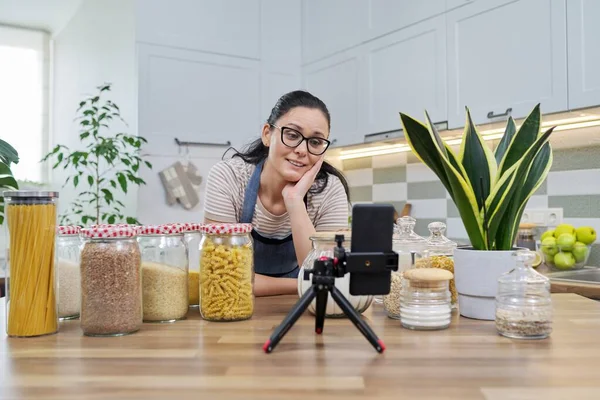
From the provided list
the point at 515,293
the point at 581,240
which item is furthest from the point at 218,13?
the point at 515,293

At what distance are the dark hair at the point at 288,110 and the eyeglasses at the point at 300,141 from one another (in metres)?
0.08

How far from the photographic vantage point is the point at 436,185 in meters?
3.00

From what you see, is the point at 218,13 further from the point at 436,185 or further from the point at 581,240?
the point at 581,240

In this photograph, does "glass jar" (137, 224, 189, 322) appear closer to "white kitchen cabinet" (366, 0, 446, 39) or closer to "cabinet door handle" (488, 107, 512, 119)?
"cabinet door handle" (488, 107, 512, 119)

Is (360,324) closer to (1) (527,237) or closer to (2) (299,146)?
(2) (299,146)

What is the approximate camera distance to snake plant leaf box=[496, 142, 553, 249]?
98 cm

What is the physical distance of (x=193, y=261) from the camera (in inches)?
44.4

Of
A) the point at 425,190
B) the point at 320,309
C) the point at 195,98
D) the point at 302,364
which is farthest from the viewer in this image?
the point at 195,98

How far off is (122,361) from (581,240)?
2041mm

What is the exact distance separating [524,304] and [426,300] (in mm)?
151

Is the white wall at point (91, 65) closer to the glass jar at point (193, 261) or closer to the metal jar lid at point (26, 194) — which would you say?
the glass jar at point (193, 261)

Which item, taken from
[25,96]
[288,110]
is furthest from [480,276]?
[25,96]

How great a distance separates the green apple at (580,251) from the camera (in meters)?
2.16

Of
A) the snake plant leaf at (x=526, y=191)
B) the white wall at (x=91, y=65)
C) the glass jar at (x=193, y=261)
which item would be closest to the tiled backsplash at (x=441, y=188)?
the white wall at (x=91, y=65)
